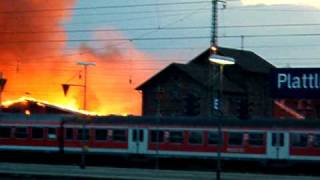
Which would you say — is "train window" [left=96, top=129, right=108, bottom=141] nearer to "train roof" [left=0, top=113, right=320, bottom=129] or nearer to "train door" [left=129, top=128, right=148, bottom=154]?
"train roof" [left=0, top=113, right=320, bottom=129]

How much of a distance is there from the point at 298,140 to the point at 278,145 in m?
1.13

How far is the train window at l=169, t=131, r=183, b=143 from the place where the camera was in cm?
4638

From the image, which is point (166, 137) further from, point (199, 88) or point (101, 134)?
point (199, 88)

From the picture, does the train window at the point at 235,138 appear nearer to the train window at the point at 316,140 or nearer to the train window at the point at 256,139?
the train window at the point at 256,139

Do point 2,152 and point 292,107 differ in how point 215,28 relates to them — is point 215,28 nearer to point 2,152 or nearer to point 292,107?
point 2,152

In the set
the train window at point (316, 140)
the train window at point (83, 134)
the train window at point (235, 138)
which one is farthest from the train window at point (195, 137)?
the train window at point (83, 134)

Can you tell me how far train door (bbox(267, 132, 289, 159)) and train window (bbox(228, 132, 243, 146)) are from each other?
176 centimetres

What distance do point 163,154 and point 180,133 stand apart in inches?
63.0

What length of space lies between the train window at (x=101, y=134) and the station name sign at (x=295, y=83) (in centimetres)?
1208

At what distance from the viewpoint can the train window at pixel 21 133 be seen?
51000mm

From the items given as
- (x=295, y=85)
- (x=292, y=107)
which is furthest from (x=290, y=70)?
(x=292, y=107)

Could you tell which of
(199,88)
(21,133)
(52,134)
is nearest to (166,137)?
(52,134)

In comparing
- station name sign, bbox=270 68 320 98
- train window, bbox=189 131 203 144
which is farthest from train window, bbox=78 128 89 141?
station name sign, bbox=270 68 320 98

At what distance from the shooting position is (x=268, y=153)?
1720 inches
